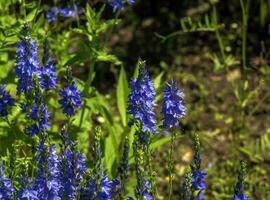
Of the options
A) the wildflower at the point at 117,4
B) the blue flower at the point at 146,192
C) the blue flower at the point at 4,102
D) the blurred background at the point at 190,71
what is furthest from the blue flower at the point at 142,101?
the wildflower at the point at 117,4

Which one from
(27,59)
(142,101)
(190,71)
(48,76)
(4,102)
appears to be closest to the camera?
(142,101)

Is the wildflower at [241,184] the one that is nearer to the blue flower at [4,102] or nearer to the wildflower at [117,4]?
the blue flower at [4,102]

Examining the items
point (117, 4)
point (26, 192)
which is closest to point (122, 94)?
point (117, 4)

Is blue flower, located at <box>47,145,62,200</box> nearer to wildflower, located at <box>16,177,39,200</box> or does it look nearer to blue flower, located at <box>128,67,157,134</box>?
wildflower, located at <box>16,177,39,200</box>

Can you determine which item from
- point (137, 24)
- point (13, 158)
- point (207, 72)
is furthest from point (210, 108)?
point (13, 158)

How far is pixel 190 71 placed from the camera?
6078 mm

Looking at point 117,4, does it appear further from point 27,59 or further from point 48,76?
point 27,59

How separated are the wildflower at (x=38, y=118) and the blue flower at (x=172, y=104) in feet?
1.86

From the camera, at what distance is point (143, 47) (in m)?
6.39

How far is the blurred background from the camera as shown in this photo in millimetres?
4184

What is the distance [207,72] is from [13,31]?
278 centimetres

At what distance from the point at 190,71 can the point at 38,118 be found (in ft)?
10.5

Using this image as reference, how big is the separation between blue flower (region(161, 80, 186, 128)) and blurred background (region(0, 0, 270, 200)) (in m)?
0.90

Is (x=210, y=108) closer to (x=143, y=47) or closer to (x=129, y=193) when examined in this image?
(x=143, y=47)
